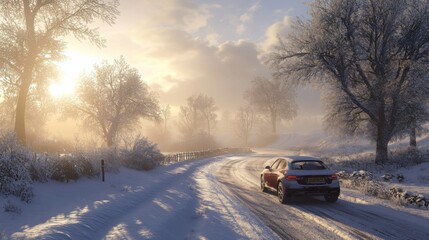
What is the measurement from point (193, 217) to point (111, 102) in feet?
122

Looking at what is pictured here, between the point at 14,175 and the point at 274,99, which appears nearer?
the point at 14,175

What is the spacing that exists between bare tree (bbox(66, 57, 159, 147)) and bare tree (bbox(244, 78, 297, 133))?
38.3 m

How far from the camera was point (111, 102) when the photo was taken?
145 ft

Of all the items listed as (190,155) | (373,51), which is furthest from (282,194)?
(190,155)

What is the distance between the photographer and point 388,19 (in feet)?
71.3

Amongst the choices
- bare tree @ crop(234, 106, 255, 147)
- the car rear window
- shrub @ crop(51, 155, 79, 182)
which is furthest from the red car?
bare tree @ crop(234, 106, 255, 147)

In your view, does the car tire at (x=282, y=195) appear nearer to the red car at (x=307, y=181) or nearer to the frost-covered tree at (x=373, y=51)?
the red car at (x=307, y=181)

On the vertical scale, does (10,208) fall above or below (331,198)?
above

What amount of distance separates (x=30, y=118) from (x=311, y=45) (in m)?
33.8

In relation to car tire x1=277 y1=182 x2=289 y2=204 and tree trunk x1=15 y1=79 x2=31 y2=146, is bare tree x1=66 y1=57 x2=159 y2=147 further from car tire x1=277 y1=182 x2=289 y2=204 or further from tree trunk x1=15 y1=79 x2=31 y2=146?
car tire x1=277 y1=182 x2=289 y2=204

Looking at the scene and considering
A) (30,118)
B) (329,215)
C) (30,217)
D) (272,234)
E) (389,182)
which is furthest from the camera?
(30,118)

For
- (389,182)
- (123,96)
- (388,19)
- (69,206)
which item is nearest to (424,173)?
(389,182)

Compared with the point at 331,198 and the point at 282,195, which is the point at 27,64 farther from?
the point at 331,198

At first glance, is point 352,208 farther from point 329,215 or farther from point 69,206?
point 69,206
